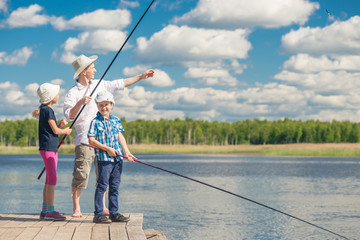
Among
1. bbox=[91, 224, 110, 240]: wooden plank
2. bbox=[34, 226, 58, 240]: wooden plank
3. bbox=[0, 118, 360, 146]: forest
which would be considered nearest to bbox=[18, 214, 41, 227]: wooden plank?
bbox=[34, 226, 58, 240]: wooden plank

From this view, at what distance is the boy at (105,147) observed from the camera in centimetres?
480

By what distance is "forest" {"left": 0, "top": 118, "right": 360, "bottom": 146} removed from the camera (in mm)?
97375

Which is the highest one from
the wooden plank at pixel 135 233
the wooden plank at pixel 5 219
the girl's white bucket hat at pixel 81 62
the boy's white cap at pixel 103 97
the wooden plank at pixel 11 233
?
the girl's white bucket hat at pixel 81 62

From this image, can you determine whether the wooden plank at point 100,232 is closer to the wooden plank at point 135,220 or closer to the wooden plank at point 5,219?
the wooden plank at point 135,220

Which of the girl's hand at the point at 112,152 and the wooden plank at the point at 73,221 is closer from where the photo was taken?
the girl's hand at the point at 112,152

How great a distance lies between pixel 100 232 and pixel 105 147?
85cm

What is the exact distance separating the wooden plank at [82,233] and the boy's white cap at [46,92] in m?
1.42

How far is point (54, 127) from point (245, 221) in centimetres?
519

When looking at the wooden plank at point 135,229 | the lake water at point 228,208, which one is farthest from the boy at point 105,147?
the lake water at point 228,208

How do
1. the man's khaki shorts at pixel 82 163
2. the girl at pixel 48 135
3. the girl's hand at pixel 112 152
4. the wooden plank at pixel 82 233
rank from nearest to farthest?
1. the wooden plank at pixel 82 233
2. the girl's hand at pixel 112 152
3. the girl at pixel 48 135
4. the man's khaki shorts at pixel 82 163

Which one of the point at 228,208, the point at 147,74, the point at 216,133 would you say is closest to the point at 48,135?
the point at 147,74

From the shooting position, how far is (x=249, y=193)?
14.1 metres

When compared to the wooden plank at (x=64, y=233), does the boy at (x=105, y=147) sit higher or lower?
higher

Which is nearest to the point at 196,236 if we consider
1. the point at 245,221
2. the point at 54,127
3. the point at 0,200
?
the point at 245,221
